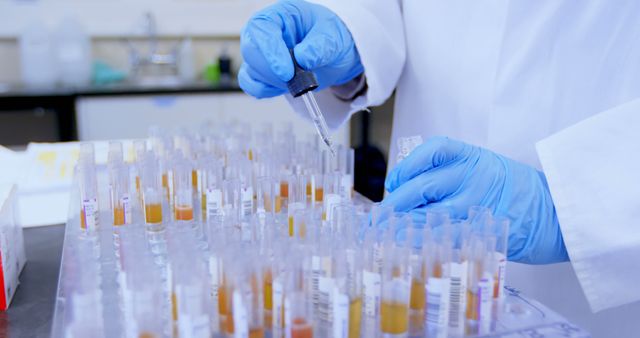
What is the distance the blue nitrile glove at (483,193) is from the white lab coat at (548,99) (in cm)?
4

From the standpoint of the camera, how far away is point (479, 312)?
2.57 ft

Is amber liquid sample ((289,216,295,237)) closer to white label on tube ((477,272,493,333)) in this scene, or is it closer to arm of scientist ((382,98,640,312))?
arm of scientist ((382,98,640,312))

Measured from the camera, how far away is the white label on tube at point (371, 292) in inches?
30.5

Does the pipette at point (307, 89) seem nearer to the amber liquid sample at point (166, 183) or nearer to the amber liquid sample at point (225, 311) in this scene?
the amber liquid sample at point (166, 183)

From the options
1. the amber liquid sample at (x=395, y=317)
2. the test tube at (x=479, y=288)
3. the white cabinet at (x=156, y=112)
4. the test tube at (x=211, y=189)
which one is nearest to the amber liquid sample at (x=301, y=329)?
the amber liquid sample at (x=395, y=317)

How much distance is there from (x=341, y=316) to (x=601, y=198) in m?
0.51

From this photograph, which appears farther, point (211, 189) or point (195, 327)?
point (211, 189)

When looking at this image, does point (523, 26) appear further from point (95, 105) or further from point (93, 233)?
point (95, 105)

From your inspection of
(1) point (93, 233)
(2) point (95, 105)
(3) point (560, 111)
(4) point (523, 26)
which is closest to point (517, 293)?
(3) point (560, 111)

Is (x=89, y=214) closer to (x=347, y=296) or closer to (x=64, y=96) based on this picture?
(x=347, y=296)

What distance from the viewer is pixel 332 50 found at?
1.23 m

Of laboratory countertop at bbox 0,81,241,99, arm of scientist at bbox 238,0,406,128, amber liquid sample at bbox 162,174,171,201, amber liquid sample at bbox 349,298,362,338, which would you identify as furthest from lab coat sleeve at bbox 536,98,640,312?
laboratory countertop at bbox 0,81,241,99

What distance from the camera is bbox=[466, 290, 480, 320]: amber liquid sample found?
787 millimetres

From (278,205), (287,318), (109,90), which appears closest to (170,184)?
(278,205)
